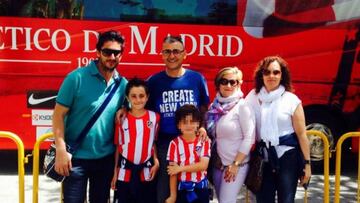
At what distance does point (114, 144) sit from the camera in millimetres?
3379

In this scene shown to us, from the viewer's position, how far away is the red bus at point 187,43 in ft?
20.4

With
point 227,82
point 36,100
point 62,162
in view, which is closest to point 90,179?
point 62,162

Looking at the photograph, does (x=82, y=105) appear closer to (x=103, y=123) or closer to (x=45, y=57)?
(x=103, y=123)

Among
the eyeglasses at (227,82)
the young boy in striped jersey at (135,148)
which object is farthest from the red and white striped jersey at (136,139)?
the eyeglasses at (227,82)

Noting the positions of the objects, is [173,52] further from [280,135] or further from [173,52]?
[280,135]

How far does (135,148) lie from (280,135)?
1101mm

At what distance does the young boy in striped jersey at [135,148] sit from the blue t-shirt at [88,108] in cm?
10

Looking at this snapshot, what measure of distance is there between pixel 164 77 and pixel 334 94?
4.06 m

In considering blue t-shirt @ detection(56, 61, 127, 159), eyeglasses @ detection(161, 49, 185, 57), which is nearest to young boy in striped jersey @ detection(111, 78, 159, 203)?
blue t-shirt @ detection(56, 61, 127, 159)

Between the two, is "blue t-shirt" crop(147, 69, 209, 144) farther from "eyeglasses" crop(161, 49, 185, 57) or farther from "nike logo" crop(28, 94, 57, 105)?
"nike logo" crop(28, 94, 57, 105)

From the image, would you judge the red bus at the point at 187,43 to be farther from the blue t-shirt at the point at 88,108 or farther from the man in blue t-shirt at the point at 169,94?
the blue t-shirt at the point at 88,108

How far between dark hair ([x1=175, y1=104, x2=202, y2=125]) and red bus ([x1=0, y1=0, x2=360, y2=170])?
3222 mm

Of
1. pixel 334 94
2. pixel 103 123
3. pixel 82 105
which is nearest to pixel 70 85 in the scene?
pixel 82 105

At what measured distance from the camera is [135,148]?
3346mm
